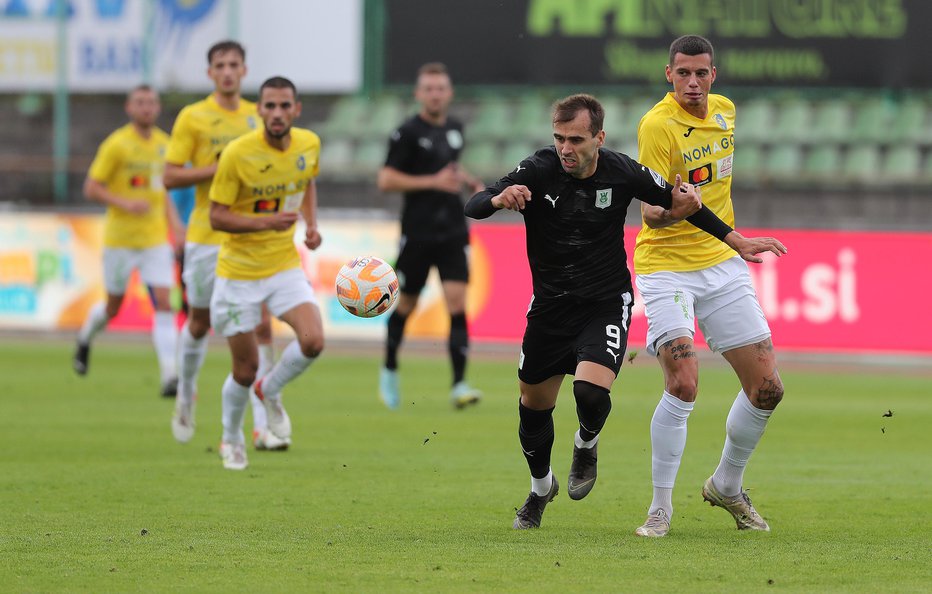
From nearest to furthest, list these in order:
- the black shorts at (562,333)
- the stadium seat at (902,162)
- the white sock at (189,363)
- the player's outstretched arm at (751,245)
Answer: the player's outstretched arm at (751,245) → the black shorts at (562,333) → the white sock at (189,363) → the stadium seat at (902,162)

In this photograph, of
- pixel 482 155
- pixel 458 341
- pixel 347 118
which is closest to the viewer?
pixel 458 341

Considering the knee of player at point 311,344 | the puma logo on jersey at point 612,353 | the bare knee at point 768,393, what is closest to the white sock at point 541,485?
the puma logo on jersey at point 612,353

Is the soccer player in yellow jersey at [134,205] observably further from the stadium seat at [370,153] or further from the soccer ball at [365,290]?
the stadium seat at [370,153]

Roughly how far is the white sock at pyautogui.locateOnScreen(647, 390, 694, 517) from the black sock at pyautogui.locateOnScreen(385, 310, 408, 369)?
5746mm

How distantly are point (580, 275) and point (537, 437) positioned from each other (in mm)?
779

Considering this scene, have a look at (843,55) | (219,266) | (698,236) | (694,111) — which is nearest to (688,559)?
(698,236)

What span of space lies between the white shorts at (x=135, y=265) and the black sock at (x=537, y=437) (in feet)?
24.0

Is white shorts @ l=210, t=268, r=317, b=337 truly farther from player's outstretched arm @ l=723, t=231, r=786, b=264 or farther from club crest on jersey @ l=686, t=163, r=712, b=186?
player's outstretched arm @ l=723, t=231, r=786, b=264

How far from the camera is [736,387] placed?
1468 cm

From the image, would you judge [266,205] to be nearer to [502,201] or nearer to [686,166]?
[686,166]

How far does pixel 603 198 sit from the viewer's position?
7.10 m

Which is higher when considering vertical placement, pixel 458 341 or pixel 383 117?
pixel 383 117

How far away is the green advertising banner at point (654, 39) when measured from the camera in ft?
70.8

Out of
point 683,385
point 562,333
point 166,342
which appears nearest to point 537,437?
point 562,333
